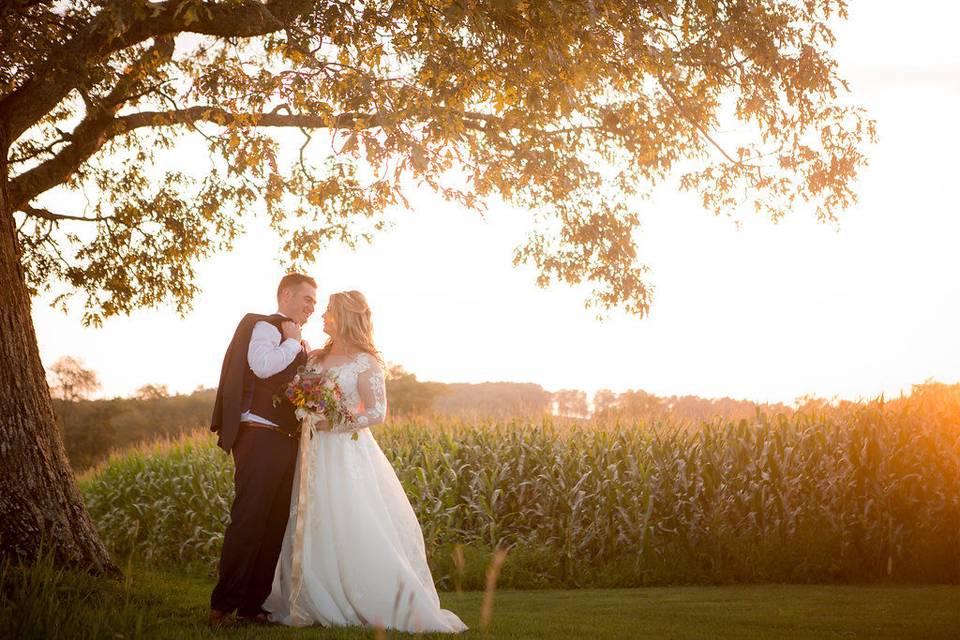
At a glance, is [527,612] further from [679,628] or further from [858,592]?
[858,592]

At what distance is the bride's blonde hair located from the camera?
7176 mm

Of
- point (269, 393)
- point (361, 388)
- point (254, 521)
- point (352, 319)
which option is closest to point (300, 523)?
point (254, 521)

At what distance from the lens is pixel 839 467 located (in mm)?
11633

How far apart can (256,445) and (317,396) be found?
2.02ft

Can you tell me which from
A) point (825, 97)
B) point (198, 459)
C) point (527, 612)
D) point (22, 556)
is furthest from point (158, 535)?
point (825, 97)

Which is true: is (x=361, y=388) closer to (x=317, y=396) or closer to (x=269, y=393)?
(x=317, y=396)

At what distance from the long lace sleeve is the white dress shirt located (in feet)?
1.76

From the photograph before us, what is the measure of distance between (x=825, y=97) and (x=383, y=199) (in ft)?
16.2

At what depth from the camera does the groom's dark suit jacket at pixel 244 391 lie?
6746 millimetres

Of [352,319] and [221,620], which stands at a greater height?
[352,319]

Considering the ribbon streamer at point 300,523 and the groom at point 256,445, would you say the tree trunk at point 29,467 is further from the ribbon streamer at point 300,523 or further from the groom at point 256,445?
the ribbon streamer at point 300,523

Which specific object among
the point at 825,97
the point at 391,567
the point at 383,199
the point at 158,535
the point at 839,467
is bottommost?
the point at 158,535

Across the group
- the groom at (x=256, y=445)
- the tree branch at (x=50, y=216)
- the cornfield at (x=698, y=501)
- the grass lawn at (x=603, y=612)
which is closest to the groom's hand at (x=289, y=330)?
the groom at (x=256, y=445)

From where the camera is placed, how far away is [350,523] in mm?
6914
